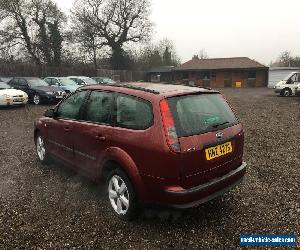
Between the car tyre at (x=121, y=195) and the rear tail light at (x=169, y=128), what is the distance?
2.67 feet

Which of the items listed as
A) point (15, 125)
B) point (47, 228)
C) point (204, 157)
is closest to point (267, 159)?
point (204, 157)

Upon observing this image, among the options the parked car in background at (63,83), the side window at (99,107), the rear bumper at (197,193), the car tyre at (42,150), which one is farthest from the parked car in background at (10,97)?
the rear bumper at (197,193)

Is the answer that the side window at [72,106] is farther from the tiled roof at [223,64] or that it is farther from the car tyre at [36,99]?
the tiled roof at [223,64]

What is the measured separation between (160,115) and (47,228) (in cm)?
202

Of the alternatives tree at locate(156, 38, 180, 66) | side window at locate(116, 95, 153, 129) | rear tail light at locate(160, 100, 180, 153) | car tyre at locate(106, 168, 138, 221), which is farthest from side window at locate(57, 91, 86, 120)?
tree at locate(156, 38, 180, 66)

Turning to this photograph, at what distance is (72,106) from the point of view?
5.17 metres

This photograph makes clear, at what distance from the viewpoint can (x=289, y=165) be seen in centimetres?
621

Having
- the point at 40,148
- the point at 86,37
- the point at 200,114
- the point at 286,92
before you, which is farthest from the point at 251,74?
the point at 200,114

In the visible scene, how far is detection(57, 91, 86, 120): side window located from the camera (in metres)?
4.99

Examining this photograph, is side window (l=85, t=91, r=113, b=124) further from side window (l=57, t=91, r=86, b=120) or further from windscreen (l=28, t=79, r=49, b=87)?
windscreen (l=28, t=79, r=49, b=87)

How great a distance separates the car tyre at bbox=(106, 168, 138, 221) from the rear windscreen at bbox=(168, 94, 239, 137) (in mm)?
976

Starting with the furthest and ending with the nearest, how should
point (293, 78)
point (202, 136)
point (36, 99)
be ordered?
point (293, 78) < point (36, 99) < point (202, 136)

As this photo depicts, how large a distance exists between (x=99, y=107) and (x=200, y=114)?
1.51 meters

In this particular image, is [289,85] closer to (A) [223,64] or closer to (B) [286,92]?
(B) [286,92]
